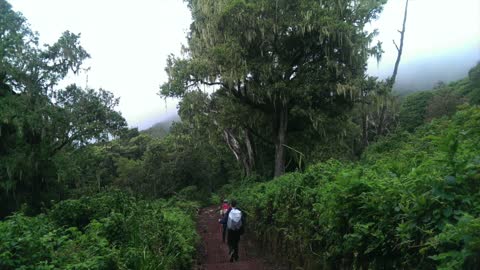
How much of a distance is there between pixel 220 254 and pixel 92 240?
23.3 ft

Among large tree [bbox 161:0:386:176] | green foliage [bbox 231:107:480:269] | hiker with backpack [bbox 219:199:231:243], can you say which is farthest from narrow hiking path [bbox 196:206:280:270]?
large tree [bbox 161:0:386:176]

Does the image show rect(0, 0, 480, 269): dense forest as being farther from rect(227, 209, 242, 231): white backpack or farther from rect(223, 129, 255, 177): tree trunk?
rect(227, 209, 242, 231): white backpack

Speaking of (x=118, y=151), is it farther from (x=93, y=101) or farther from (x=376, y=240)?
(x=376, y=240)

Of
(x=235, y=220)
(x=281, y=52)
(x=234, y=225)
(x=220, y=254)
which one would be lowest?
(x=220, y=254)

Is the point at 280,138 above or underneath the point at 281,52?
underneath

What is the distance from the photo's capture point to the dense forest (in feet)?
12.0

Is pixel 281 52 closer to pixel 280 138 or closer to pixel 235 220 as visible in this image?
pixel 280 138

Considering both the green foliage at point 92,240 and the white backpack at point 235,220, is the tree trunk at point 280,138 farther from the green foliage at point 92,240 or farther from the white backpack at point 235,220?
the white backpack at point 235,220

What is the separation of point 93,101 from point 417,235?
24.9 metres

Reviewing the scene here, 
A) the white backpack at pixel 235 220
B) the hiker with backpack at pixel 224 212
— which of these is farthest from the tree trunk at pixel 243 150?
the white backpack at pixel 235 220

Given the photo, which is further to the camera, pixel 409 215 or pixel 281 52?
pixel 281 52

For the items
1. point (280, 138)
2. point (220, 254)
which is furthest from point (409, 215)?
A: point (280, 138)

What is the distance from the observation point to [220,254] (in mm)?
12266

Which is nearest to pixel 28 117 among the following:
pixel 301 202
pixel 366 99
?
pixel 366 99
